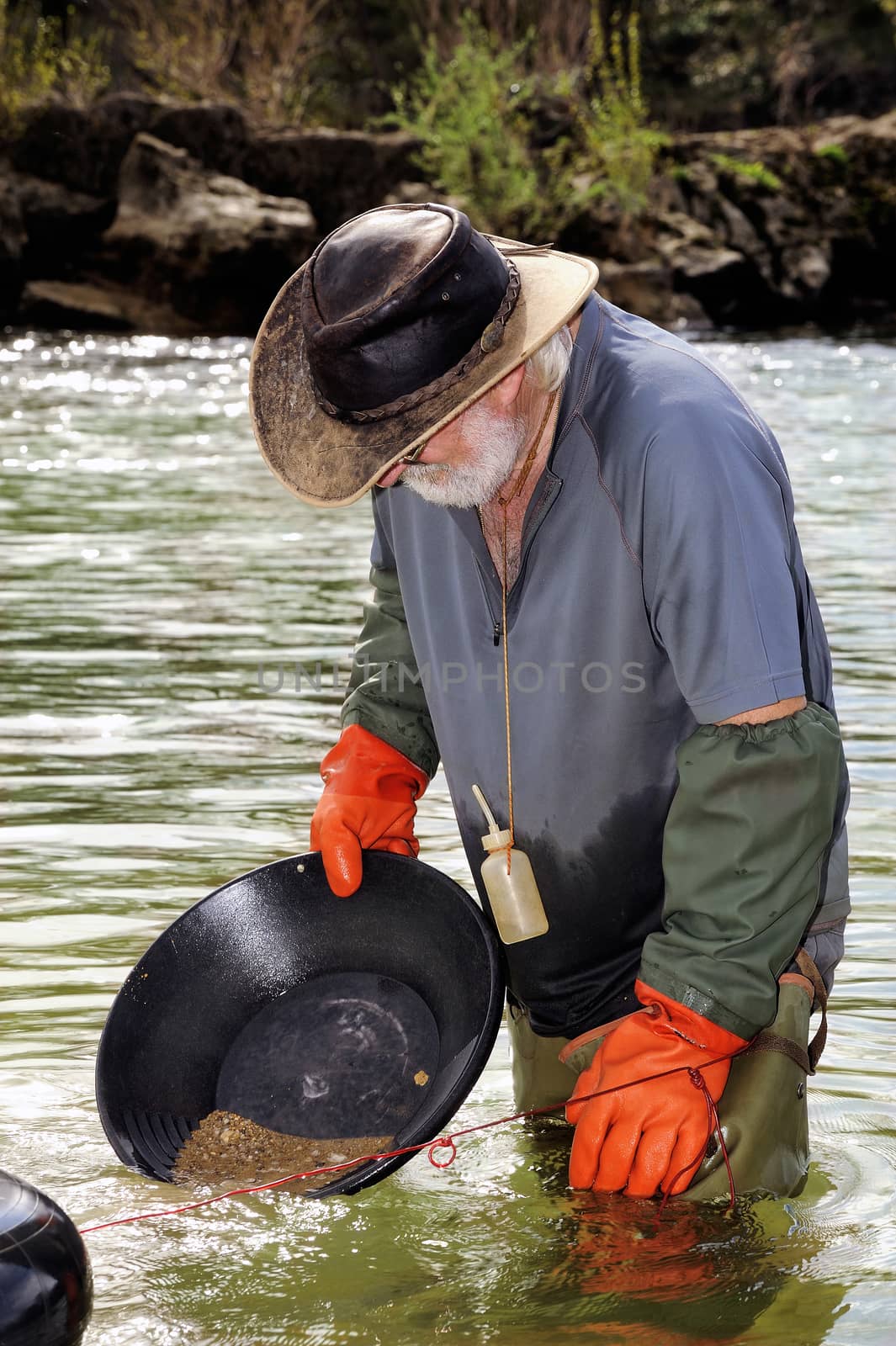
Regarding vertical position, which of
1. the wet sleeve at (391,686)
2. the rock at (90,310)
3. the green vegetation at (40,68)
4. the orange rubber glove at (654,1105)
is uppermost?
the green vegetation at (40,68)

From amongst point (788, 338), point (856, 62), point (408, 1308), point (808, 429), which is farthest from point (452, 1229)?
point (856, 62)

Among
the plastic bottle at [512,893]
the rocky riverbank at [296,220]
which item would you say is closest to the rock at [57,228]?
the rocky riverbank at [296,220]

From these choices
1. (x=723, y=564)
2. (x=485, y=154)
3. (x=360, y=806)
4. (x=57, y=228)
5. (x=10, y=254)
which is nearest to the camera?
(x=723, y=564)

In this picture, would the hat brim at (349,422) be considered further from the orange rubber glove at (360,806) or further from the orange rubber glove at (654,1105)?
the orange rubber glove at (654,1105)

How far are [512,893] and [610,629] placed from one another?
0.47m

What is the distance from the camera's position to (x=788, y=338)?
2116 centimetres

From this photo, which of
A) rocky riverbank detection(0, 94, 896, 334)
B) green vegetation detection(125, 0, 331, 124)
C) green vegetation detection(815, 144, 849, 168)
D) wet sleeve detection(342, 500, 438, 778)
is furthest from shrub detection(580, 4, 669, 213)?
wet sleeve detection(342, 500, 438, 778)

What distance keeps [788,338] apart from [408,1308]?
19854mm

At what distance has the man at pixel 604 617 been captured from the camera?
2.32m

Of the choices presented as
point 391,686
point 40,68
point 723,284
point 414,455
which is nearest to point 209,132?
point 40,68

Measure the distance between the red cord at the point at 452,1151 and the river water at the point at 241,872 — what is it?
1.0 inches

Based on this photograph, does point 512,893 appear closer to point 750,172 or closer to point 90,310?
point 90,310

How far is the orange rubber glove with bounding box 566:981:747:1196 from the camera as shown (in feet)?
7.73

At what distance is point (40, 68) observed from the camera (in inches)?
944
